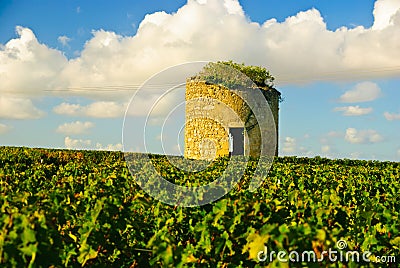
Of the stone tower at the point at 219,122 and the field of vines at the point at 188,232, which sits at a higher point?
the stone tower at the point at 219,122

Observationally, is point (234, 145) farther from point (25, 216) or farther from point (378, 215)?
point (25, 216)

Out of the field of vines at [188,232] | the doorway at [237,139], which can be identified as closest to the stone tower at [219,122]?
the doorway at [237,139]

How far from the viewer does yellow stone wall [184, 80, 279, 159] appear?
87.8 ft

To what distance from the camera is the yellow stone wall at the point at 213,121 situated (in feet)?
87.8

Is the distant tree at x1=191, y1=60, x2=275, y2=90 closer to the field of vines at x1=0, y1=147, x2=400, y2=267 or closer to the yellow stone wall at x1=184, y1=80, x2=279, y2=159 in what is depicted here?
the yellow stone wall at x1=184, y1=80, x2=279, y2=159

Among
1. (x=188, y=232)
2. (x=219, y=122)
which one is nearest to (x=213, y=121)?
(x=219, y=122)

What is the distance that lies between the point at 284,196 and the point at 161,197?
6.25ft

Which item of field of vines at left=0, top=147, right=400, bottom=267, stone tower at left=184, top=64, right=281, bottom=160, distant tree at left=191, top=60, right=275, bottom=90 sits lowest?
field of vines at left=0, top=147, right=400, bottom=267

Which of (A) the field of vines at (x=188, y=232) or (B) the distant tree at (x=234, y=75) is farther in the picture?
(B) the distant tree at (x=234, y=75)

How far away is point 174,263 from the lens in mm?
4371

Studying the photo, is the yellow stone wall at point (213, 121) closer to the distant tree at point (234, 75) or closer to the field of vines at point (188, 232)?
the distant tree at point (234, 75)

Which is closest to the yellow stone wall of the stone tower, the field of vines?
the stone tower

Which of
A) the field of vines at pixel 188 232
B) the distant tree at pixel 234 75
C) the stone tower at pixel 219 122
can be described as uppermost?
the distant tree at pixel 234 75

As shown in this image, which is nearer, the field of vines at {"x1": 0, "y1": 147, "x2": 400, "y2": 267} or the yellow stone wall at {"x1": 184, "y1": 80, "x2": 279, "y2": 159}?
the field of vines at {"x1": 0, "y1": 147, "x2": 400, "y2": 267}
